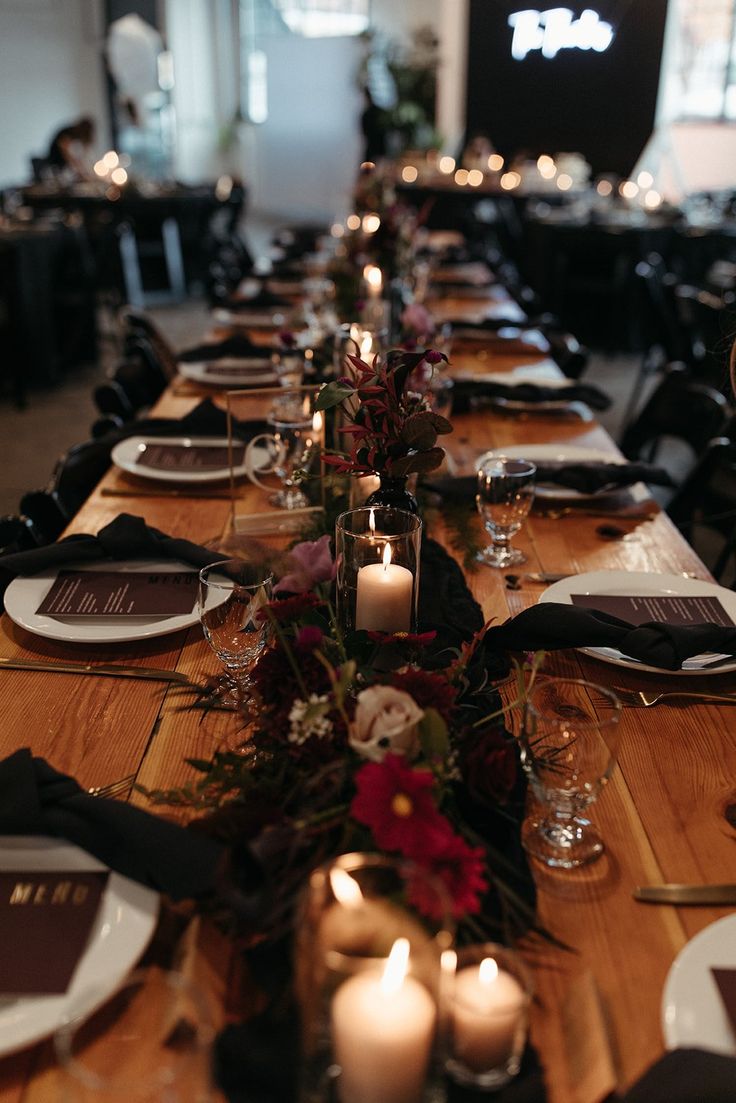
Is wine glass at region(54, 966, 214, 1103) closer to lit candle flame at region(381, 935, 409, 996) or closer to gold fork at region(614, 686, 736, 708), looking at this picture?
lit candle flame at region(381, 935, 409, 996)

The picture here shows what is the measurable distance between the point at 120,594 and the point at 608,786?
0.70 m

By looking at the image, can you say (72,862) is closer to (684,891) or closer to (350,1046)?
(350,1046)

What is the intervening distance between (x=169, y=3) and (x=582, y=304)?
294 inches

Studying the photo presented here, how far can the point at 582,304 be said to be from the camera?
24.0ft

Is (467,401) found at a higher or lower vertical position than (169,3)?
lower

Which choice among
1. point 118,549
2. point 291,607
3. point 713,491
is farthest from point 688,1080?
point 713,491

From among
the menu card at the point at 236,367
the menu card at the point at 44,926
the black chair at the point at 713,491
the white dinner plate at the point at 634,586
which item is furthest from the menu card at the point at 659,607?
the menu card at the point at 236,367

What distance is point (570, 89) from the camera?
11.2 meters

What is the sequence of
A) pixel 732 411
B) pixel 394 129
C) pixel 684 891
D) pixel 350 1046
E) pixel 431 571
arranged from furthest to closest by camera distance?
pixel 394 129 → pixel 732 411 → pixel 431 571 → pixel 684 891 → pixel 350 1046

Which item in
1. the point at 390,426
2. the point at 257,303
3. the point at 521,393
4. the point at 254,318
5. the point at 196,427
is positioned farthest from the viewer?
the point at 257,303

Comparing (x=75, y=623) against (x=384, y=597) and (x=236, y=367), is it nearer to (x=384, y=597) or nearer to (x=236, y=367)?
(x=384, y=597)

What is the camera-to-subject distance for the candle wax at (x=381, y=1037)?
0.57m

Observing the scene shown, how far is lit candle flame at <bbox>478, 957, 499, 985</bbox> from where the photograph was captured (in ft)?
2.13

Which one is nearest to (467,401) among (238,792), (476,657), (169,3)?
(476,657)
